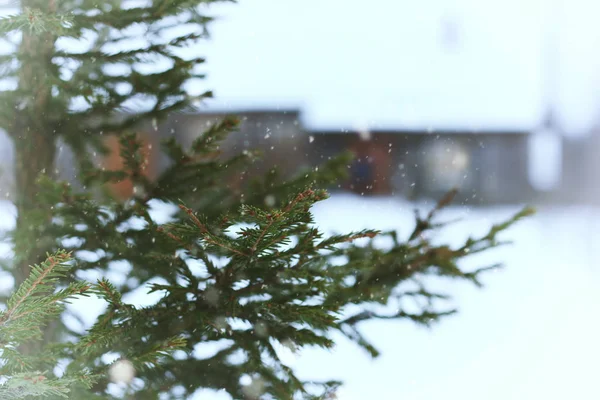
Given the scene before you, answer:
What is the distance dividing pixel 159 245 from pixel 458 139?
7.88 feet

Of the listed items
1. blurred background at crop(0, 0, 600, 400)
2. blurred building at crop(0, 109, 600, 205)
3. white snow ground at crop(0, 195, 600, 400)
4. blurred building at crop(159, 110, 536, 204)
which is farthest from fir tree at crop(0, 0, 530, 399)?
white snow ground at crop(0, 195, 600, 400)

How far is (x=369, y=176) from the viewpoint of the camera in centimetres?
201

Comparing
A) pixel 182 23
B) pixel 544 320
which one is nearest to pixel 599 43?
pixel 544 320

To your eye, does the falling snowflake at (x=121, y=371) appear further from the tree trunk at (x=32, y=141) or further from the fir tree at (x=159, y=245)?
the tree trunk at (x=32, y=141)

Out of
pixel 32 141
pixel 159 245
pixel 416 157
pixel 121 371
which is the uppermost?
pixel 32 141

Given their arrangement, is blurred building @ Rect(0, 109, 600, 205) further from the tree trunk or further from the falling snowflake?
the falling snowflake

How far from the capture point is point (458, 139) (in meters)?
2.92

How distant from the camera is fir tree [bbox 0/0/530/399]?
0.63 meters

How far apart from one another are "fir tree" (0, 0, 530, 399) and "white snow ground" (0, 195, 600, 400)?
1.19 m

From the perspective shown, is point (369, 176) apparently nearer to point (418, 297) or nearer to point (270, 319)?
point (418, 297)

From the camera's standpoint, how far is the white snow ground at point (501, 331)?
2.54m

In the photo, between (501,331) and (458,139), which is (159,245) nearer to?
(458,139)

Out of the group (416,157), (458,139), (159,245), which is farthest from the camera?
(458,139)

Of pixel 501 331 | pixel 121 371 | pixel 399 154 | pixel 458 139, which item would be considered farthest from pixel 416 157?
pixel 121 371
